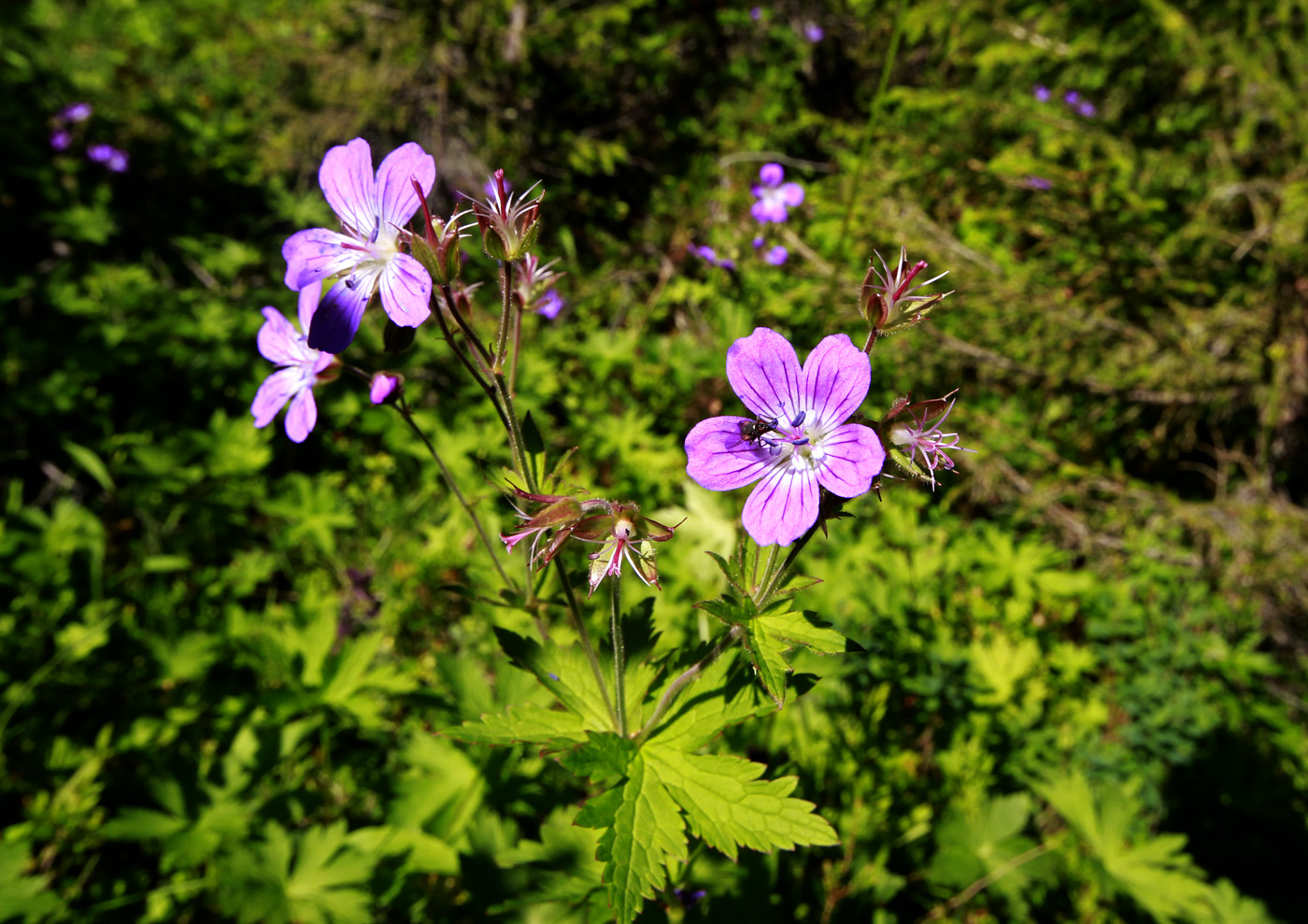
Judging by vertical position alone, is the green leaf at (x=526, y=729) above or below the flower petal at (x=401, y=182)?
below

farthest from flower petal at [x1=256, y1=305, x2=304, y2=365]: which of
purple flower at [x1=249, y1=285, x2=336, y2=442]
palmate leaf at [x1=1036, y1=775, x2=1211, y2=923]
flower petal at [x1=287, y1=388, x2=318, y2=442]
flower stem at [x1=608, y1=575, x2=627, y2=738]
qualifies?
palmate leaf at [x1=1036, y1=775, x2=1211, y2=923]

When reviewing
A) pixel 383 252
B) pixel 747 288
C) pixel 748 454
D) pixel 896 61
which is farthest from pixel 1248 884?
pixel 896 61

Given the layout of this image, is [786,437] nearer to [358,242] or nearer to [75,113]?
[358,242]

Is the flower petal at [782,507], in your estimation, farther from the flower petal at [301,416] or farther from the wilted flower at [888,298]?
→ the flower petal at [301,416]

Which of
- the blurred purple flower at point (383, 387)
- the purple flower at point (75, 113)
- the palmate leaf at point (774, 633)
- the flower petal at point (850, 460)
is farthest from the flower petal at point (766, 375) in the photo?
the purple flower at point (75, 113)

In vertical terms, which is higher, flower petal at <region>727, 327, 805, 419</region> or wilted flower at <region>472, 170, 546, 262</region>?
wilted flower at <region>472, 170, 546, 262</region>

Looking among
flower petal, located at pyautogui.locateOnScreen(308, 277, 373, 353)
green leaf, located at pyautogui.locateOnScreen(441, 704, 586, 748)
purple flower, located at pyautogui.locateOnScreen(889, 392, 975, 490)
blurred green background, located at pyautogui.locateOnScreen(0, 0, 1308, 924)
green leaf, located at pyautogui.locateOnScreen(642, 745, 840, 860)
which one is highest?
purple flower, located at pyautogui.locateOnScreen(889, 392, 975, 490)

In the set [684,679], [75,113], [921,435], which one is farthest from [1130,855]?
[75,113]

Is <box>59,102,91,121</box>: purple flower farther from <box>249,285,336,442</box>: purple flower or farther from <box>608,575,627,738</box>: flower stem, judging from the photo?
<box>608,575,627,738</box>: flower stem
